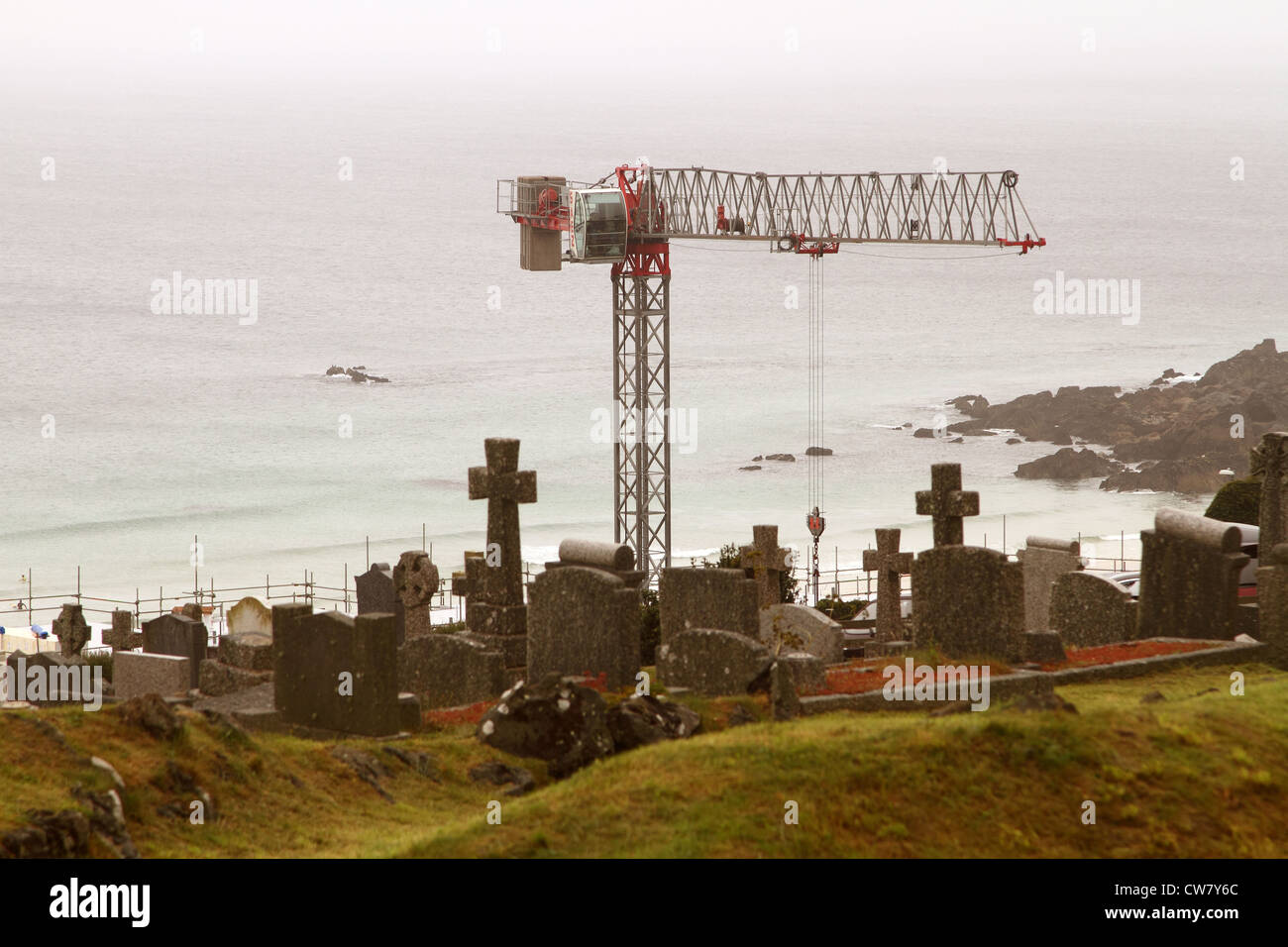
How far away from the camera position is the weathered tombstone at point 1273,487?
2002 centimetres

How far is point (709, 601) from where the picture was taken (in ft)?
56.5

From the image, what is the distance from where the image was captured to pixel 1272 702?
1346 cm

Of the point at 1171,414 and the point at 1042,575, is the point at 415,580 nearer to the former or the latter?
the point at 1042,575

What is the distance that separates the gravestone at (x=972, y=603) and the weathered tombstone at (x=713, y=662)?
2.47 meters

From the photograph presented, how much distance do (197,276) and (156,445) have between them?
226ft

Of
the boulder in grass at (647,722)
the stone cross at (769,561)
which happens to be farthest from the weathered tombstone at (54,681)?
the stone cross at (769,561)

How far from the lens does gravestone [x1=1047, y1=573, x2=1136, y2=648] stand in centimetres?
1978

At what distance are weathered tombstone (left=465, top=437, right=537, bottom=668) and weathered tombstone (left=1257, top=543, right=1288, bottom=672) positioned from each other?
312 inches

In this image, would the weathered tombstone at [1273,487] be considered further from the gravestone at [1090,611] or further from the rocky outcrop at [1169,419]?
the rocky outcrop at [1169,419]

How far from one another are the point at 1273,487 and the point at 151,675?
13.6 m

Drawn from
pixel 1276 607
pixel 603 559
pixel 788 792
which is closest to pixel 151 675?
pixel 603 559

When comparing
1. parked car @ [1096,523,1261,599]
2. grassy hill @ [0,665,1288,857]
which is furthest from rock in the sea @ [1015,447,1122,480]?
grassy hill @ [0,665,1288,857]

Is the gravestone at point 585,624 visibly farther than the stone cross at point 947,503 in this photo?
No
